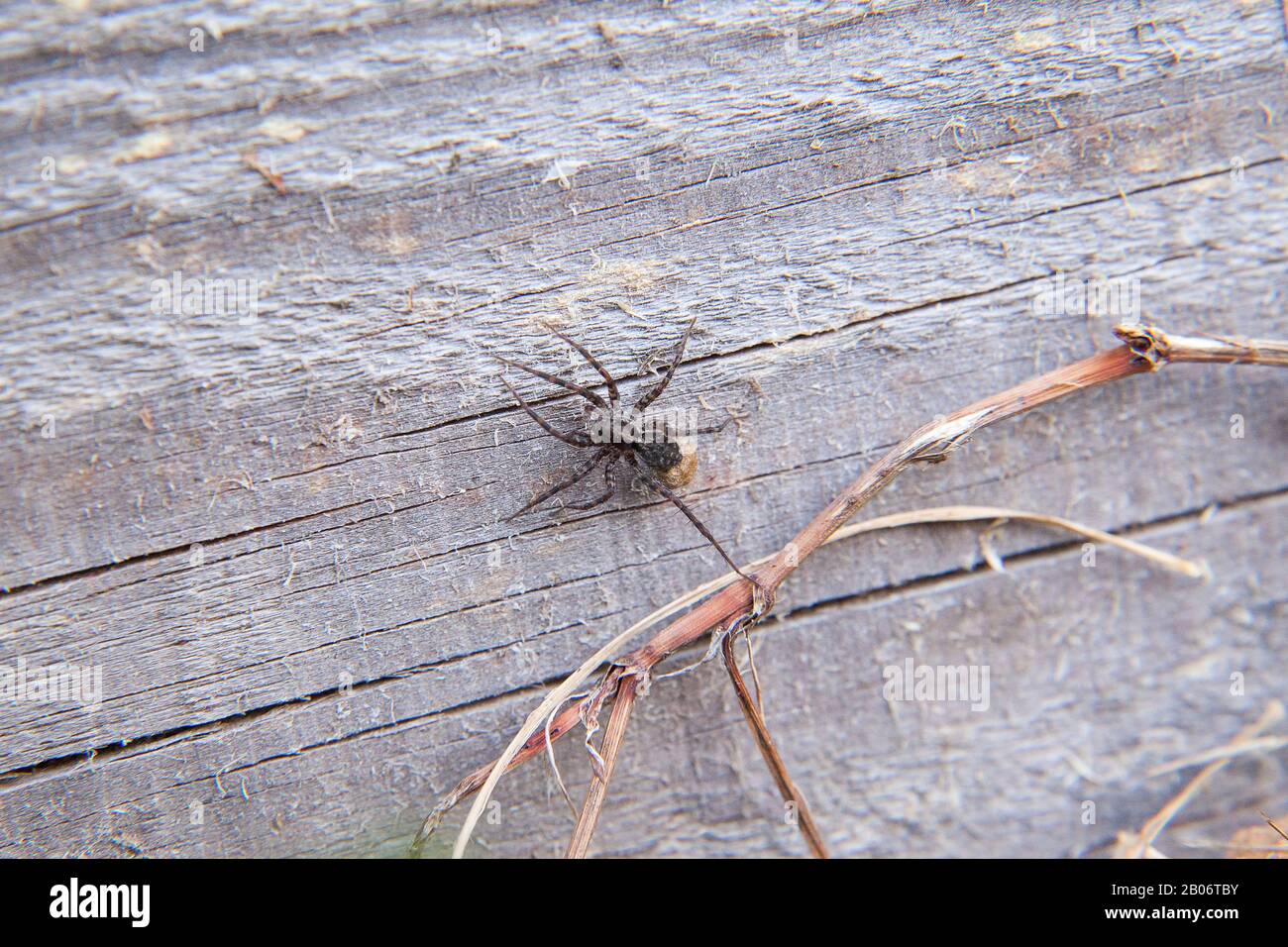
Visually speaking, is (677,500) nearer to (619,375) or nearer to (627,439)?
(627,439)

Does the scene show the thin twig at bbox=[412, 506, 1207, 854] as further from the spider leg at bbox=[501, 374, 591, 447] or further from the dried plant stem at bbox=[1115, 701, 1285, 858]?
the dried plant stem at bbox=[1115, 701, 1285, 858]

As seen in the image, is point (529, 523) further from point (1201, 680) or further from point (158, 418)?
point (1201, 680)

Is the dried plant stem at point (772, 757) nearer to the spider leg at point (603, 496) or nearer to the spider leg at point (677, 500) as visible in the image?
the spider leg at point (677, 500)

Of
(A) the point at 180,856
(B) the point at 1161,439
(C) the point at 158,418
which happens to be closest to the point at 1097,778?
(B) the point at 1161,439

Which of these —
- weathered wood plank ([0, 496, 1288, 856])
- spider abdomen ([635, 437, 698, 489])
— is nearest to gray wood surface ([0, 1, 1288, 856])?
weathered wood plank ([0, 496, 1288, 856])

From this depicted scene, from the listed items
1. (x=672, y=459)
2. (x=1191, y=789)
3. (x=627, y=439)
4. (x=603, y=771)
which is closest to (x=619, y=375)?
(x=627, y=439)

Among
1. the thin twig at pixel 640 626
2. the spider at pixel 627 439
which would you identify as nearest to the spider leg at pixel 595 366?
the spider at pixel 627 439

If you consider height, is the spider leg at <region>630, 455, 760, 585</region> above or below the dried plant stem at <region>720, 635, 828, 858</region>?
above
